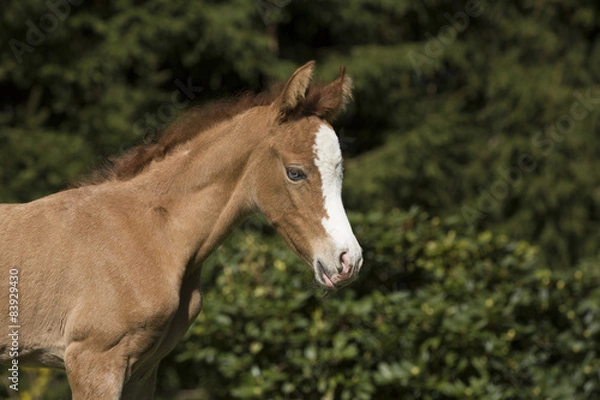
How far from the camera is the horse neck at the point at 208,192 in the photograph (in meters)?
3.83

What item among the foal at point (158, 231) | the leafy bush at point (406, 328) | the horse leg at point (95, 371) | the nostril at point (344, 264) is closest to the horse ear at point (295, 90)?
the foal at point (158, 231)

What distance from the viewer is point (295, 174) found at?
367 cm

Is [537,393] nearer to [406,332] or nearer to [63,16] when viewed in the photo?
[406,332]

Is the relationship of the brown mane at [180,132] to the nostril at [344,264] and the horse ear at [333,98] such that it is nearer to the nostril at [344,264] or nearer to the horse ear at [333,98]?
the horse ear at [333,98]

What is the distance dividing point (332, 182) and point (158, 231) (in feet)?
2.81

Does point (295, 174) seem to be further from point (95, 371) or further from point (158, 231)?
point (95, 371)

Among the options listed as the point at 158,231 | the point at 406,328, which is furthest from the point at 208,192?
the point at 406,328

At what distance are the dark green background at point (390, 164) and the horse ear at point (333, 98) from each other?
754 mm

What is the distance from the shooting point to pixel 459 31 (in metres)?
11.5

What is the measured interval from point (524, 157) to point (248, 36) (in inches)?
166

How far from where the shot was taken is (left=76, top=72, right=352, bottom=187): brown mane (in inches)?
156

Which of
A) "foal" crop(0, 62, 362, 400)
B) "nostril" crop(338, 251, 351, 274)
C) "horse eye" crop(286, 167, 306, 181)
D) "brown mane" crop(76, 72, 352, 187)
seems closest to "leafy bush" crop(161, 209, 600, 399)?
"foal" crop(0, 62, 362, 400)

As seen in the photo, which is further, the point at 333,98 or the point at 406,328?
the point at 406,328

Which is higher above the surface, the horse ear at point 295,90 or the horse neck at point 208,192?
the horse ear at point 295,90
